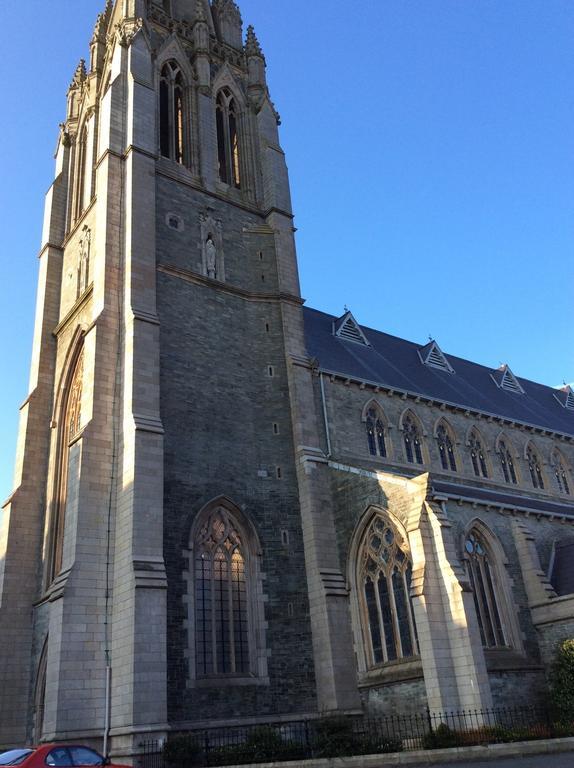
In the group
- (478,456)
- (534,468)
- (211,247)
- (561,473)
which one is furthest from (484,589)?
(211,247)

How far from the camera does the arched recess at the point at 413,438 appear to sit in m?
31.0

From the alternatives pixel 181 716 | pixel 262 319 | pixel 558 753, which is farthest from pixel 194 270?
pixel 558 753

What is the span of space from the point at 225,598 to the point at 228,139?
21604 millimetres

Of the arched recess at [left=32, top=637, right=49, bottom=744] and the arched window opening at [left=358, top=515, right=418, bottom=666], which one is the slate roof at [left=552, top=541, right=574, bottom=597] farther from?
the arched recess at [left=32, top=637, right=49, bottom=744]

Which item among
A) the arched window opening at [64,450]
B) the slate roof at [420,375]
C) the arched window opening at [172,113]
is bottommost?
the arched window opening at [64,450]

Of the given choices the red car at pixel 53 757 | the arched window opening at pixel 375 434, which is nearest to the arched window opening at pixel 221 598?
the red car at pixel 53 757

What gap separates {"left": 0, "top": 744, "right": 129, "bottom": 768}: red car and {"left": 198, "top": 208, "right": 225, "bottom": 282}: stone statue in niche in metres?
18.6

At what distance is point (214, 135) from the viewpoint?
3250 cm

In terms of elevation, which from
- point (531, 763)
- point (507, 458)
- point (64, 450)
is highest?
point (507, 458)

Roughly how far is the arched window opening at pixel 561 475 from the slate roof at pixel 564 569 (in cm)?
1148

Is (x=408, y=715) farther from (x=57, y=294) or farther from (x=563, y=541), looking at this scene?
(x=57, y=294)

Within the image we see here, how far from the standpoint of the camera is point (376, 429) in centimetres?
3003

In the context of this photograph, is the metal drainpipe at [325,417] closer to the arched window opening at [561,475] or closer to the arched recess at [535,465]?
the arched recess at [535,465]

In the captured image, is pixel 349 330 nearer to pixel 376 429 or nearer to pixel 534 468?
pixel 376 429
